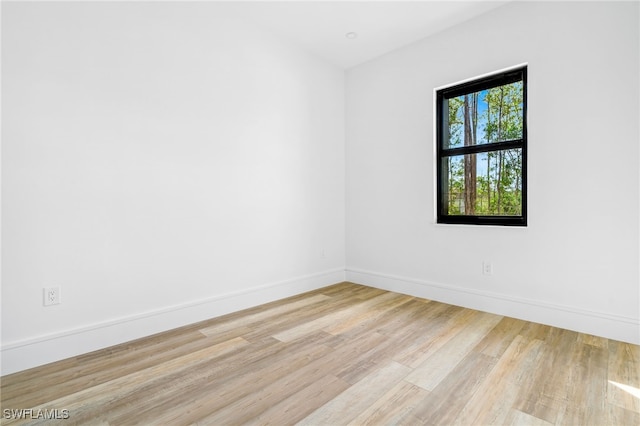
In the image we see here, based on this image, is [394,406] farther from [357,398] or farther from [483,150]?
[483,150]

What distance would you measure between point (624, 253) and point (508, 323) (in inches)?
35.8

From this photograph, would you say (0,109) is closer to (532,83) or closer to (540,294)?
(532,83)

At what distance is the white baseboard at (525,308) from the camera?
7.18 ft

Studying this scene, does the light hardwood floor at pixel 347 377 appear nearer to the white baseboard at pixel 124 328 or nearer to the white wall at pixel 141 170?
the white baseboard at pixel 124 328

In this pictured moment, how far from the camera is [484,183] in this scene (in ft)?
9.58

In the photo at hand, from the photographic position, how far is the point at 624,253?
7.13ft

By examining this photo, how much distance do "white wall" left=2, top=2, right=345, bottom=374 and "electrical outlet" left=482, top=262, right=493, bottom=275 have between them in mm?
1751

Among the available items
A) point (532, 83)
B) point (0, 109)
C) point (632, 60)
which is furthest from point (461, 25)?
point (0, 109)

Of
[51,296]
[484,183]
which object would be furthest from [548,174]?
[51,296]

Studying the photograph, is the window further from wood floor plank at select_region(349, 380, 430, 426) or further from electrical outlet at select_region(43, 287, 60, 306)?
electrical outlet at select_region(43, 287, 60, 306)

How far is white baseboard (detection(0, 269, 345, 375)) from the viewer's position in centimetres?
183

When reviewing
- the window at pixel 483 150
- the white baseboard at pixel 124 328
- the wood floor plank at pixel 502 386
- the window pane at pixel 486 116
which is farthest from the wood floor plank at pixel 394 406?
the window pane at pixel 486 116

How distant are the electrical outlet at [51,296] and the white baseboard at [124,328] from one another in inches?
7.6

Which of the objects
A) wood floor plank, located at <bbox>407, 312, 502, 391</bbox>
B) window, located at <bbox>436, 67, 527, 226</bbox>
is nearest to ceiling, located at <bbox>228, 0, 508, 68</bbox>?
window, located at <bbox>436, 67, 527, 226</bbox>
